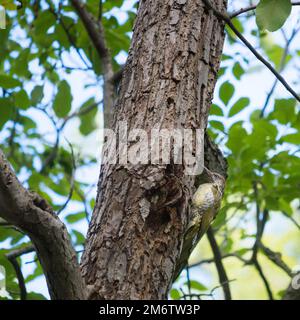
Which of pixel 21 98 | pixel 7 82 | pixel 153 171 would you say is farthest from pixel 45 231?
pixel 21 98

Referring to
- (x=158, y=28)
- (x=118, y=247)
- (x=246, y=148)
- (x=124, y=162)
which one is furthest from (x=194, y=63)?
(x=246, y=148)

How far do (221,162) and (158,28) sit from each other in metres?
0.68

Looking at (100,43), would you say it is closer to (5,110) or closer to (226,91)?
(5,110)

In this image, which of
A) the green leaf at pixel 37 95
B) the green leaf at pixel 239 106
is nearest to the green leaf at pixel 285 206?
the green leaf at pixel 239 106

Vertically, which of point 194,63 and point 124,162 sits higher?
point 194,63

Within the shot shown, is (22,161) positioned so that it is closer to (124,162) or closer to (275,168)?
(275,168)

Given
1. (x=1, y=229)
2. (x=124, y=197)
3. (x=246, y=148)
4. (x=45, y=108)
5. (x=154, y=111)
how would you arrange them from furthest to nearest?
(x=45, y=108) < (x=246, y=148) < (x=1, y=229) < (x=154, y=111) < (x=124, y=197)

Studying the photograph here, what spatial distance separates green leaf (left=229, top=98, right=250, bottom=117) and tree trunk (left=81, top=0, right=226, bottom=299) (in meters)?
1.32

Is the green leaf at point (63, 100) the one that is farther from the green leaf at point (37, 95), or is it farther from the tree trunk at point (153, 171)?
the tree trunk at point (153, 171)

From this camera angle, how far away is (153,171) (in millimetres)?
2000

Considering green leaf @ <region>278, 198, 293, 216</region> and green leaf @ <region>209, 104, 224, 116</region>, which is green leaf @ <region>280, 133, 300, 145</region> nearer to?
green leaf @ <region>209, 104, 224, 116</region>

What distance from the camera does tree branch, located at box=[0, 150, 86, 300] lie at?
1598 mm

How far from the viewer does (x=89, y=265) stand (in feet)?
6.37
